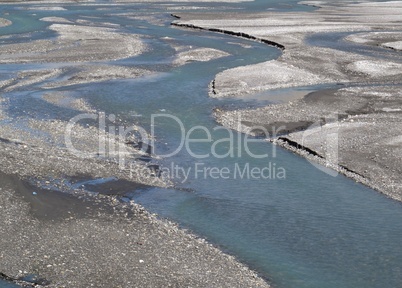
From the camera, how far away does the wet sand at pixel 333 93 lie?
19.6m

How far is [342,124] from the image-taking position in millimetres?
22938

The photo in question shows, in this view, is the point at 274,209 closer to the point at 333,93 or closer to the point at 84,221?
the point at 84,221

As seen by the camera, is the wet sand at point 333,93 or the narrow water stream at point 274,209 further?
the wet sand at point 333,93

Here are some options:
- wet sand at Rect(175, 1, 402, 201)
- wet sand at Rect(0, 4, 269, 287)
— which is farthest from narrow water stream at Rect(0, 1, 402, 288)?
wet sand at Rect(175, 1, 402, 201)

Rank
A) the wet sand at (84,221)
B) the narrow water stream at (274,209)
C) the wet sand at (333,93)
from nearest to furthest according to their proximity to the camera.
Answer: the wet sand at (84,221) → the narrow water stream at (274,209) → the wet sand at (333,93)

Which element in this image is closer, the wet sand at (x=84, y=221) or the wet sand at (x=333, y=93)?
the wet sand at (x=84, y=221)

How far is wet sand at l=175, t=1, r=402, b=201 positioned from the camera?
64.2 ft

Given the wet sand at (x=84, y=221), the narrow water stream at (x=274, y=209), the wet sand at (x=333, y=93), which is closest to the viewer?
the wet sand at (x=84, y=221)

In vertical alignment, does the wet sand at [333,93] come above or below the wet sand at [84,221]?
above

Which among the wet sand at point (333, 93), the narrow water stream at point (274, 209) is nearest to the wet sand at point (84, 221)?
the narrow water stream at point (274, 209)

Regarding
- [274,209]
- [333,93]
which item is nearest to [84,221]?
→ [274,209]

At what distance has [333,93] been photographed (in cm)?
2794

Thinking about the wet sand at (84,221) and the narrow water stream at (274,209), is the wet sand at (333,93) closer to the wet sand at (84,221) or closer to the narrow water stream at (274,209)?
the narrow water stream at (274,209)

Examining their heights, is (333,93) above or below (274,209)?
above
